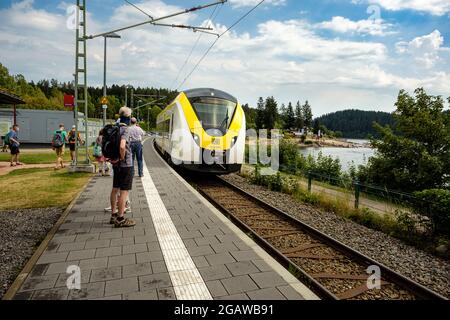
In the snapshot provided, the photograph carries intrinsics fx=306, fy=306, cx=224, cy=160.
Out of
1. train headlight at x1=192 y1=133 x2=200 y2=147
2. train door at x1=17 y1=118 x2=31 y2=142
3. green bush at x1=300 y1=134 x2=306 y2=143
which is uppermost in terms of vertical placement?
green bush at x1=300 y1=134 x2=306 y2=143

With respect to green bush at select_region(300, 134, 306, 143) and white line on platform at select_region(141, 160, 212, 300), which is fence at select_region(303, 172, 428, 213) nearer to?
white line on platform at select_region(141, 160, 212, 300)

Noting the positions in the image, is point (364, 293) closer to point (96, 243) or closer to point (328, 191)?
point (96, 243)

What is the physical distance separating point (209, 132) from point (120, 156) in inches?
236

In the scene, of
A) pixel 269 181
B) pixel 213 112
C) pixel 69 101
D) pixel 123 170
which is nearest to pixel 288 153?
pixel 269 181

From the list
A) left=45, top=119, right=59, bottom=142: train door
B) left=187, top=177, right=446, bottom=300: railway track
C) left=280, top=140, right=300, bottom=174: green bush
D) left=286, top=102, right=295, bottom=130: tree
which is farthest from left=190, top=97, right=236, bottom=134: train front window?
left=286, top=102, right=295, bottom=130: tree

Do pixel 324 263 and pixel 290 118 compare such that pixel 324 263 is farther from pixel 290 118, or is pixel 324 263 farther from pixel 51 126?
pixel 290 118

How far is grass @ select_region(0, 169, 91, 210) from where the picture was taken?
750 cm

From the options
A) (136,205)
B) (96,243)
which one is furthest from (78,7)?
(96,243)

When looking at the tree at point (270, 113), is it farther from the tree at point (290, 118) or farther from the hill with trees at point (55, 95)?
the hill with trees at point (55, 95)

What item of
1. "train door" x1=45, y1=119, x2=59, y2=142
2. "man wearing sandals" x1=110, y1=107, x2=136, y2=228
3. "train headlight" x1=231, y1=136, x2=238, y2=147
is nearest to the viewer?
"man wearing sandals" x1=110, y1=107, x2=136, y2=228

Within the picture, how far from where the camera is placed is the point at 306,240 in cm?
620

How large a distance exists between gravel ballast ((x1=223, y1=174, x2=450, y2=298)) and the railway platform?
2.47 meters
